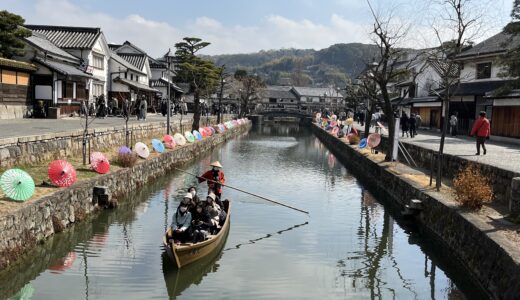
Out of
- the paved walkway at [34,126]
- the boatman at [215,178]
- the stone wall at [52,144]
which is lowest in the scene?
the boatman at [215,178]

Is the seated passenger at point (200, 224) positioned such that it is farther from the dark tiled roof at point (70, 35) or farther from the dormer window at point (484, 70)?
the dark tiled roof at point (70, 35)

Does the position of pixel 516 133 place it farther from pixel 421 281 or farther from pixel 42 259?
pixel 42 259

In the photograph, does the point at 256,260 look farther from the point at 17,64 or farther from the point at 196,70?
the point at 196,70

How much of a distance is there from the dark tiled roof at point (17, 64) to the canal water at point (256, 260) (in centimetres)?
1147

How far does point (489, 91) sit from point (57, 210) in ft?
95.3

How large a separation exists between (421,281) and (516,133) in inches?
828

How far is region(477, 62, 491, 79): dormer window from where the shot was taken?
35.5 meters

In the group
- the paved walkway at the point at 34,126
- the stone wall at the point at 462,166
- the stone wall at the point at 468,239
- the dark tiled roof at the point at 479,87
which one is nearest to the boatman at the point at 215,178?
the stone wall at the point at 468,239

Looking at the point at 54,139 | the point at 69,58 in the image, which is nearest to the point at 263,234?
the point at 54,139

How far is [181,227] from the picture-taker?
37.2 feet

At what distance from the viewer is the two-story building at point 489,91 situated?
29.3m

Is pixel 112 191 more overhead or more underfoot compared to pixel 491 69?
more underfoot

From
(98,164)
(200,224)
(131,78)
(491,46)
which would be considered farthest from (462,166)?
(131,78)

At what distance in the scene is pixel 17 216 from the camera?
33.0 feet
